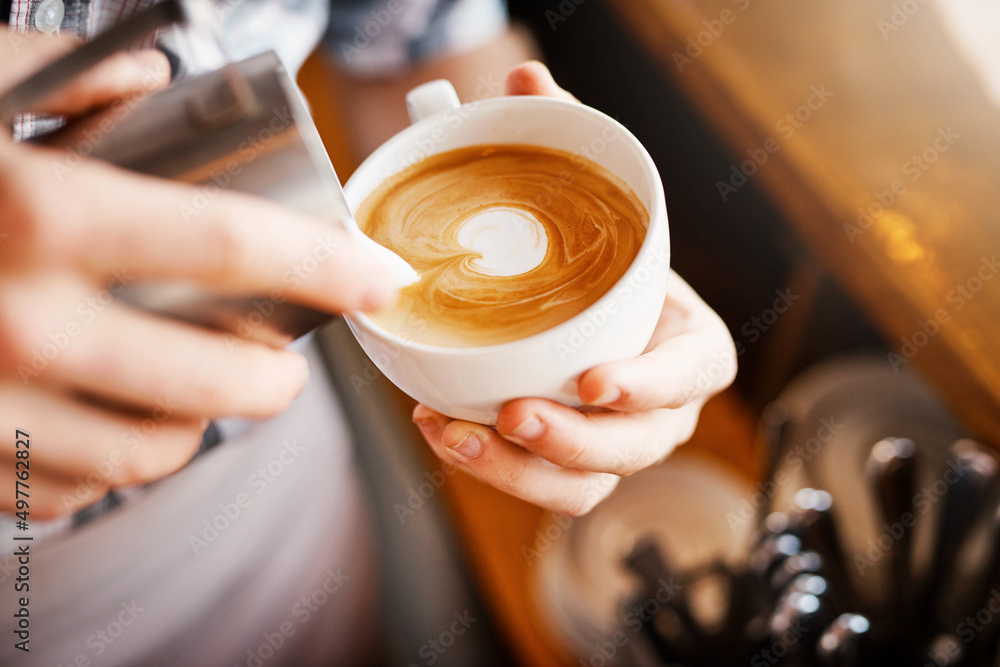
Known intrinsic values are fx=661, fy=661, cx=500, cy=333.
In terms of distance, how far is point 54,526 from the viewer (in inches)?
27.0

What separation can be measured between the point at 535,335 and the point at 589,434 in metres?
0.10

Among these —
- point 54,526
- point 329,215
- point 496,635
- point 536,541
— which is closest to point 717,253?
point 536,541

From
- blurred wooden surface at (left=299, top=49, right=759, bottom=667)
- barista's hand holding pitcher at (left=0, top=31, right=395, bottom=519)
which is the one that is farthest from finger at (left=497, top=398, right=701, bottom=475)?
blurred wooden surface at (left=299, top=49, right=759, bottom=667)

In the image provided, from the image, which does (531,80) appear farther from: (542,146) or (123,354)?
(123,354)

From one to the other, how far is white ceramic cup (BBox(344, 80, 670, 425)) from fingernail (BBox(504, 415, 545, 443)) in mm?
20

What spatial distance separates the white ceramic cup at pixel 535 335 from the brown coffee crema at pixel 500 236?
0.02 metres

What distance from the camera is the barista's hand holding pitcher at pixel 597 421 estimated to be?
499 mm

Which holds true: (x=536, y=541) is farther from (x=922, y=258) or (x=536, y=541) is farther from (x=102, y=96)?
(x=102, y=96)

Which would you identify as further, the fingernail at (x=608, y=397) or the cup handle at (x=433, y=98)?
the cup handle at (x=433, y=98)

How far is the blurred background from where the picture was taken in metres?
0.76

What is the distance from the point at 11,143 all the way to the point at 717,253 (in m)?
1.16

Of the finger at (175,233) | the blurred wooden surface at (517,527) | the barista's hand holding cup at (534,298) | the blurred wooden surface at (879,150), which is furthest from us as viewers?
the blurred wooden surface at (517,527)

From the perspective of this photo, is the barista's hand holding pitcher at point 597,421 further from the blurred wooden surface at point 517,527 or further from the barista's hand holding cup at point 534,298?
the blurred wooden surface at point 517,527

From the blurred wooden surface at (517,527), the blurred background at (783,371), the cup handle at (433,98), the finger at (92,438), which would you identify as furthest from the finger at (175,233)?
the blurred wooden surface at (517,527)
